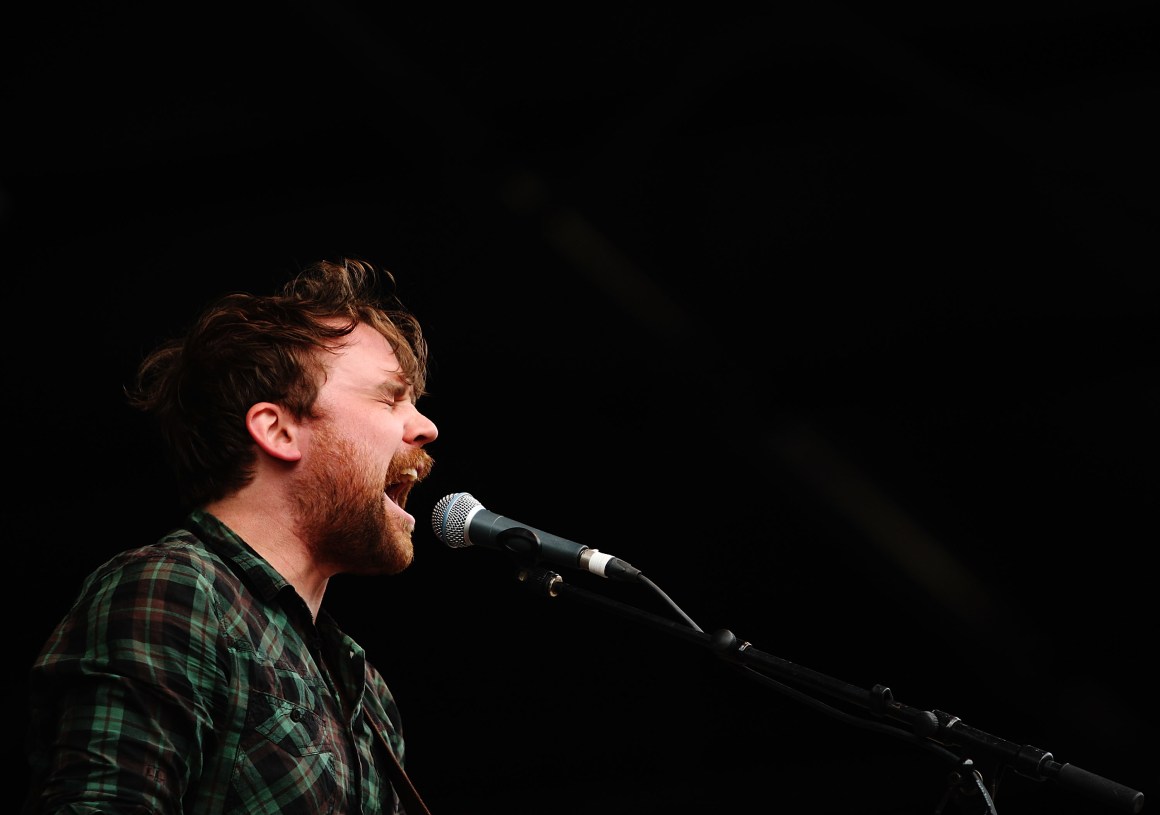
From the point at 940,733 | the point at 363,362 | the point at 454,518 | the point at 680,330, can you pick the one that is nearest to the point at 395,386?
the point at 363,362

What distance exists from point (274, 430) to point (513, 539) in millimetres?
650

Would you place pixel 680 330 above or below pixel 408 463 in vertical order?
above

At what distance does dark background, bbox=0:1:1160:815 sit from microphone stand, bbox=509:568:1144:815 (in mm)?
1269

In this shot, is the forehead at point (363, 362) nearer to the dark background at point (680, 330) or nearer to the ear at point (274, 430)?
the ear at point (274, 430)

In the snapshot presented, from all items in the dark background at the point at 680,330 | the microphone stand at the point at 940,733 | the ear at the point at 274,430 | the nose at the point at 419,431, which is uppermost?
the dark background at the point at 680,330

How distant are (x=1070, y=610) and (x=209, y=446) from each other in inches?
87.1

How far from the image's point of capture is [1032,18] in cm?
288

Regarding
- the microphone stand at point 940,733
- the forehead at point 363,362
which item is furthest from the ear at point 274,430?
the microphone stand at point 940,733

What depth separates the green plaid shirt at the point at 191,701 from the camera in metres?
1.71

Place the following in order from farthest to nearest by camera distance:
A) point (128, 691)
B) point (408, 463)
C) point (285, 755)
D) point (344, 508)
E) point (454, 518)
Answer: point (408, 463)
point (344, 508)
point (454, 518)
point (285, 755)
point (128, 691)

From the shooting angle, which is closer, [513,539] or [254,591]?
[513,539]

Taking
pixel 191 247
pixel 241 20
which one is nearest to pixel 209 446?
pixel 191 247

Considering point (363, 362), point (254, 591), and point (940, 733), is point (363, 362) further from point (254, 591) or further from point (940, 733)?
point (940, 733)

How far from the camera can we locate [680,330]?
10.3 ft
